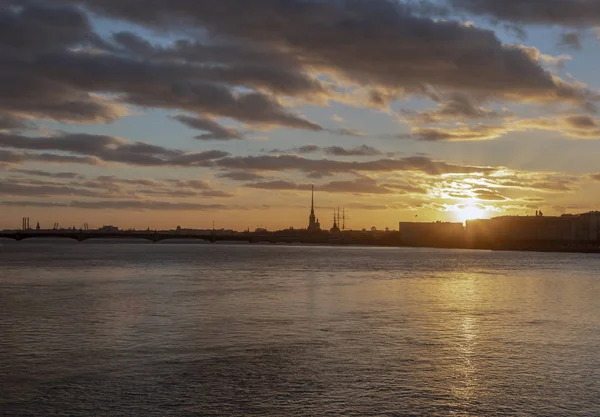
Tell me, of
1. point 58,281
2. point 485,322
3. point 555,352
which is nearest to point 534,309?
point 485,322

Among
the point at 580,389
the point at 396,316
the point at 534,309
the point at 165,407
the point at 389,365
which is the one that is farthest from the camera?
the point at 534,309

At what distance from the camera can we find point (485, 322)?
44.2m

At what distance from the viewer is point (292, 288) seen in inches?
2827

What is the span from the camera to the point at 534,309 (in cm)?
5288

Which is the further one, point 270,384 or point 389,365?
point 389,365

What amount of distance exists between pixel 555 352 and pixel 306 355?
12.1 meters

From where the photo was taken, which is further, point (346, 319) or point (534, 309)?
point (534, 309)

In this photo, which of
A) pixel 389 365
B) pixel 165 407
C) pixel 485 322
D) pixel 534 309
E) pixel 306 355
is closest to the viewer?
pixel 165 407

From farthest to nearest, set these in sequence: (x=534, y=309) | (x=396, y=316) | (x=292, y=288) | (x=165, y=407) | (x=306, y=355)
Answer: (x=292, y=288) < (x=534, y=309) < (x=396, y=316) < (x=306, y=355) < (x=165, y=407)

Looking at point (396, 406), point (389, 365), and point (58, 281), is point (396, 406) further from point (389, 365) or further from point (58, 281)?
point (58, 281)

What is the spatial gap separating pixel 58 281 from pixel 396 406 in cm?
6849

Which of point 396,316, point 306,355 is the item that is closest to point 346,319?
point 396,316

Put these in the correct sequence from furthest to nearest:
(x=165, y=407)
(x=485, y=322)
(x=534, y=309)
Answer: (x=534, y=309)
(x=485, y=322)
(x=165, y=407)

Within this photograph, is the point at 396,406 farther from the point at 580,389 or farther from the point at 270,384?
the point at 580,389
